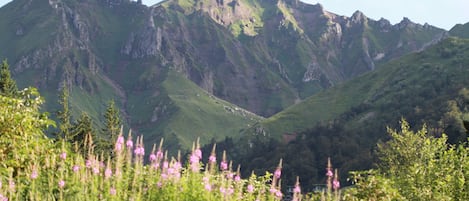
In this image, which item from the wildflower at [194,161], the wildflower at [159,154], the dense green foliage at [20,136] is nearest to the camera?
the wildflower at [194,161]

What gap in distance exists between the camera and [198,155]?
431 inches

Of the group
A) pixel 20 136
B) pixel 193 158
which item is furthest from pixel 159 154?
pixel 20 136

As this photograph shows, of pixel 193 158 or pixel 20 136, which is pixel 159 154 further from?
pixel 20 136

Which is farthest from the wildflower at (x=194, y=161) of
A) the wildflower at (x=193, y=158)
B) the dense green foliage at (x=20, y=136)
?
the dense green foliage at (x=20, y=136)

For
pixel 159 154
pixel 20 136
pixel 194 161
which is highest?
pixel 20 136

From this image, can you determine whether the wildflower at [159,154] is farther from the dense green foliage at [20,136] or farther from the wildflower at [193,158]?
the dense green foliage at [20,136]

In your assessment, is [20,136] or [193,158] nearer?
[193,158]

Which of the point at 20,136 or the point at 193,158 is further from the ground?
the point at 20,136

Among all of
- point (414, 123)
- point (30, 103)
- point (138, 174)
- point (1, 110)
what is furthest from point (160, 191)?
point (414, 123)

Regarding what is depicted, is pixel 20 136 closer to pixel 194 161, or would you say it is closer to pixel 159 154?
pixel 159 154

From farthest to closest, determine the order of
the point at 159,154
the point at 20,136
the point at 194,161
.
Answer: the point at 20,136 → the point at 159,154 → the point at 194,161

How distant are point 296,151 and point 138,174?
191230 mm

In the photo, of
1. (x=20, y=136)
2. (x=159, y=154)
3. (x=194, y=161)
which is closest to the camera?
(x=194, y=161)

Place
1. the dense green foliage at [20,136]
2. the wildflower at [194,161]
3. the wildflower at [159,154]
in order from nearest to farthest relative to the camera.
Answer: the wildflower at [194,161] → the wildflower at [159,154] → the dense green foliage at [20,136]
